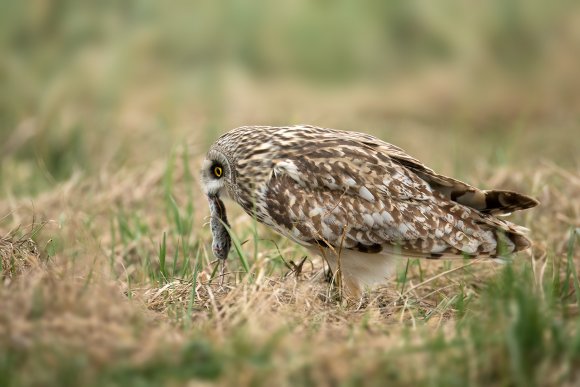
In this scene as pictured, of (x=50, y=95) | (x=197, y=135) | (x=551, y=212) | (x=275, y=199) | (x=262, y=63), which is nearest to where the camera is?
(x=275, y=199)

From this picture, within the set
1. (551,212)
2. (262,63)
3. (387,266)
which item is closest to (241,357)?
(387,266)

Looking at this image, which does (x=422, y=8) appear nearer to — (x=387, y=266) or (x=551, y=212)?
(x=551, y=212)

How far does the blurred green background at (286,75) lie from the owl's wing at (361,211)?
3.36 m

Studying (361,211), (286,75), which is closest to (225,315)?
(361,211)

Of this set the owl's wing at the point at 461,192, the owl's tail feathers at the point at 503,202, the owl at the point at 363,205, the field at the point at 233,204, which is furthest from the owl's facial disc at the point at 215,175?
the owl's tail feathers at the point at 503,202

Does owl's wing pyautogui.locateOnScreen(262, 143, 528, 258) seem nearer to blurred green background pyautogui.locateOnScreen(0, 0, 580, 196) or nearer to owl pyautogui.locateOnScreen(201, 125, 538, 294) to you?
owl pyautogui.locateOnScreen(201, 125, 538, 294)

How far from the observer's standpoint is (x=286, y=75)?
34.6ft

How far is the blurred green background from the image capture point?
8258 mm

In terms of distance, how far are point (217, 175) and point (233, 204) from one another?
65.9 inches

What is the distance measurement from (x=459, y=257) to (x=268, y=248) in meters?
1.32

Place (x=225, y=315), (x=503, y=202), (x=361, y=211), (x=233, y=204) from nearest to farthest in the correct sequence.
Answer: (x=225, y=315)
(x=361, y=211)
(x=503, y=202)
(x=233, y=204)

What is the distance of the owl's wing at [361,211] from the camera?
3857 millimetres

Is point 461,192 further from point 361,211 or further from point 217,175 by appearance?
point 217,175

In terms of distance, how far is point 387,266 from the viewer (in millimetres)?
4098
